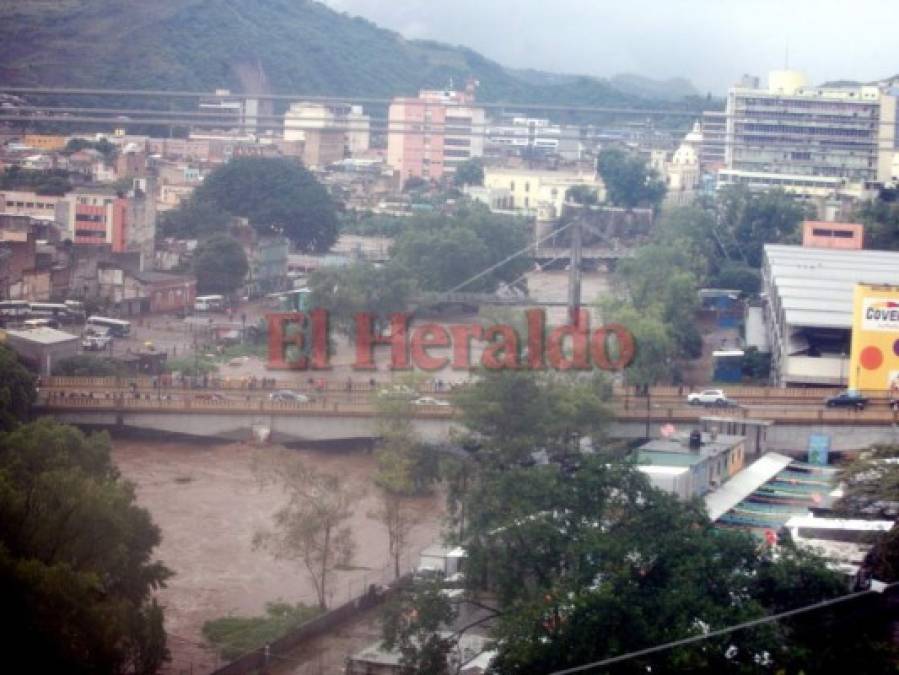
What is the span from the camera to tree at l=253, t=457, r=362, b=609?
5227mm

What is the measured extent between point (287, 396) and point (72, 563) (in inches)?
155

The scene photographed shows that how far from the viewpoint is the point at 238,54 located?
26.1 metres

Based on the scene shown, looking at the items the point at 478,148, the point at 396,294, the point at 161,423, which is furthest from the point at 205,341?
Result: the point at 478,148

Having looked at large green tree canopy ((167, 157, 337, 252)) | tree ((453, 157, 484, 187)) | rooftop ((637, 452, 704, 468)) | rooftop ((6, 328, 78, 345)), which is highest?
tree ((453, 157, 484, 187))

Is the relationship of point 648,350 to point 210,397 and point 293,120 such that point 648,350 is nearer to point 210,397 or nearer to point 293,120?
point 210,397

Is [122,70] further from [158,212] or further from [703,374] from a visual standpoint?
[703,374]

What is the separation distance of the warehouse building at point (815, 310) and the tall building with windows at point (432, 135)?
10.4m

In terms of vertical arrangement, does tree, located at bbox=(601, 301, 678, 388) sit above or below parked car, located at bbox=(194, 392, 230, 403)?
above

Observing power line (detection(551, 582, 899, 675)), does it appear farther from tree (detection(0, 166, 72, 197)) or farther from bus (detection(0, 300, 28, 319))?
tree (detection(0, 166, 72, 197))

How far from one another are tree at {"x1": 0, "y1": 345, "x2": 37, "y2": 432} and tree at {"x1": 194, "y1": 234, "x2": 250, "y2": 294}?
15.0ft

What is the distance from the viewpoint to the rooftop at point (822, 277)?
8.68 metres

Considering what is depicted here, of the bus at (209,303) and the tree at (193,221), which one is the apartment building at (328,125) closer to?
the tree at (193,221)

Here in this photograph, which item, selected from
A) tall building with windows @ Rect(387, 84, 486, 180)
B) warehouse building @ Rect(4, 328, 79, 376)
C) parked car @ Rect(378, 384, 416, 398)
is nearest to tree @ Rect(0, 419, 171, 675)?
parked car @ Rect(378, 384, 416, 398)

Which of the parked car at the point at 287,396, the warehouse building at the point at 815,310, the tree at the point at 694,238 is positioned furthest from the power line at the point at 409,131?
the parked car at the point at 287,396
